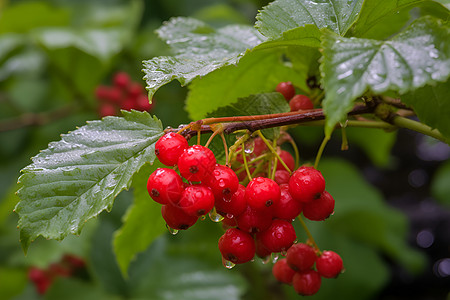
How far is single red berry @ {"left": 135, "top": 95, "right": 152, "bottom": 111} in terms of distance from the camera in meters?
2.22

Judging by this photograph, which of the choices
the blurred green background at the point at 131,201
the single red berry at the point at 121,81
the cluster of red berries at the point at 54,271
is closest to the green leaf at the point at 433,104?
the blurred green background at the point at 131,201

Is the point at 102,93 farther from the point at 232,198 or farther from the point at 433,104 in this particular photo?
the point at 433,104

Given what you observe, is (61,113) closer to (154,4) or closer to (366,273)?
(154,4)

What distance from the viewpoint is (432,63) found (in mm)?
570

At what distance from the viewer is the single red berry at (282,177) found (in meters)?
0.81

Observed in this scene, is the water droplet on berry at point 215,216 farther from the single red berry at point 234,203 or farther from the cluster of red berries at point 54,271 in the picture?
the cluster of red berries at point 54,271

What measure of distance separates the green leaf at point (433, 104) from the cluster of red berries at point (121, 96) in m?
1.69

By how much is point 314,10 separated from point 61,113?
→ 1806 millimetres

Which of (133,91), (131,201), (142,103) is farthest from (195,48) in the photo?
(133,91)

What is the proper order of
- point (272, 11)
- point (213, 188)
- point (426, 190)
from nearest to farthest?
point (213, 188), point (272, 11), point (426, 190)

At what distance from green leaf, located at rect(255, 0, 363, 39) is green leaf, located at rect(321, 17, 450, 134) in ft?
0.50

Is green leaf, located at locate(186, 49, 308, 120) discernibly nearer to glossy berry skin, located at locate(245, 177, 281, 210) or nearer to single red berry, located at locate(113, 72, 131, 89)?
glossy berry skin, located at locate(245, 177, 281, 210)

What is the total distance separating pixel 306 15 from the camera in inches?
31.1

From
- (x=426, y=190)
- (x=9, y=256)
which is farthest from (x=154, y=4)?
(x=426, y=190)
